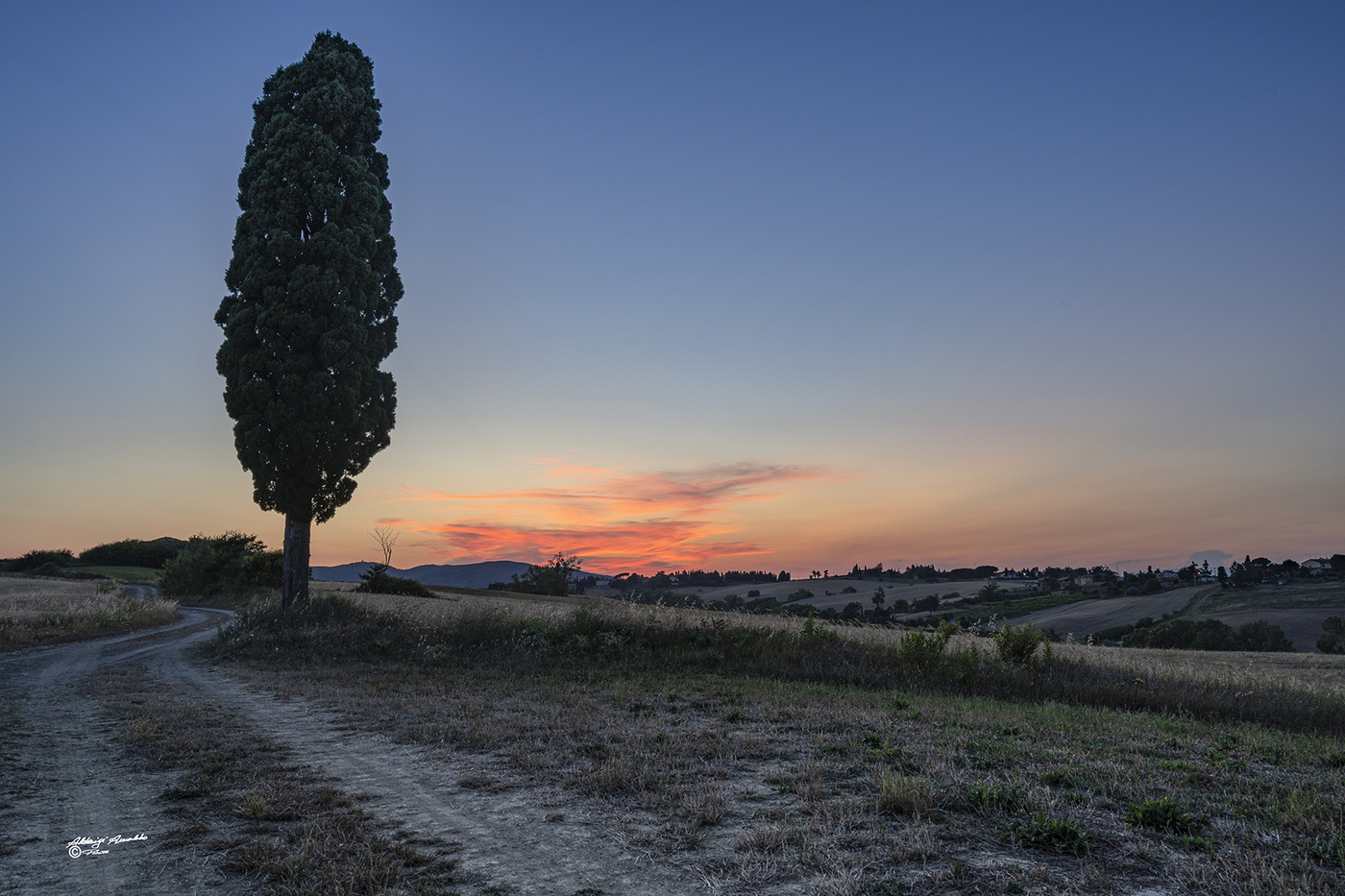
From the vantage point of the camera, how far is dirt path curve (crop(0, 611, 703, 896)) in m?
4.42

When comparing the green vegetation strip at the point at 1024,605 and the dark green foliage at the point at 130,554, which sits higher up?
the dark green foliage at the point at 130,554

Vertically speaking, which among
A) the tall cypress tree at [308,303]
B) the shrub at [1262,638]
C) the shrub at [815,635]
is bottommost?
the shrub at [1262,638]

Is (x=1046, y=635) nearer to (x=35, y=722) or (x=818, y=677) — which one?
(x=818, y=677)

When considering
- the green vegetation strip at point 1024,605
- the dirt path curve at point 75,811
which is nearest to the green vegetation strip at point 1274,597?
the green vegetation strip at point 1024,605

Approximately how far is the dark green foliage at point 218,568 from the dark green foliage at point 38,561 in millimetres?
50949

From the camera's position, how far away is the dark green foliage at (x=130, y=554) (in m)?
110

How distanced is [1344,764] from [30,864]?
41.5 ft

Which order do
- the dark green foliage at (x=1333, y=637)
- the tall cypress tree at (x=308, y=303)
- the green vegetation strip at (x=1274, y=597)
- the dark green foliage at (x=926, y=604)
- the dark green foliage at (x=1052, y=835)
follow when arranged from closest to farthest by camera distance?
1. the dark green foliage at (x=1052, y=835)
2. the tall cypress tree at (x=308, y=303)
3. the dark green foliage at (x=1333, y=637)
4. the green vegetation strip at (x=1274, y=597)
5. the dark green foliage at (x=926, y=604)

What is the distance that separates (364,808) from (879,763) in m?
4.90

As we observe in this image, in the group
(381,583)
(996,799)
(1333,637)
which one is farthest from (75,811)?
(1333,637)

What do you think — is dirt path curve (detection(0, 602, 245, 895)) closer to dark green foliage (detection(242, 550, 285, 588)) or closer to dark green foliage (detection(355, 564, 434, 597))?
dark green foliage (detection(355, 564, 434, 597))

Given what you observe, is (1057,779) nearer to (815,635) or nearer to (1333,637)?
(815,635)

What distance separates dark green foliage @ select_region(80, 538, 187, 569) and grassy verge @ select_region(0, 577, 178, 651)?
95046 mm

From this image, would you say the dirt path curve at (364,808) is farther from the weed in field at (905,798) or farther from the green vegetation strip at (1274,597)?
the green vegetation strip at (1274,597)
